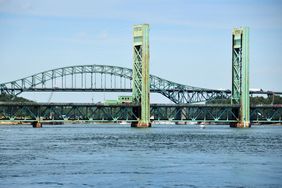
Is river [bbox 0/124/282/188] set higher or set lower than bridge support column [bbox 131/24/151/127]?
lower

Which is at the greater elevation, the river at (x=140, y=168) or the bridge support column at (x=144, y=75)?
the bridge support column at (x=144, y=75)

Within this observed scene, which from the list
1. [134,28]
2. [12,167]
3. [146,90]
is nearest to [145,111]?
[146,90]

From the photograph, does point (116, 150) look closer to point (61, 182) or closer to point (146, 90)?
point (61, 182)

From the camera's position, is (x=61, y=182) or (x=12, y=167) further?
(x=12, y=167)

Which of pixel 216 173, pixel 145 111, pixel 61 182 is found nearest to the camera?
pixel 61 182

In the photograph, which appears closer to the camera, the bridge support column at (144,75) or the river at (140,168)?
the river at (140,168)

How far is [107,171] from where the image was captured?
6081 centimetres

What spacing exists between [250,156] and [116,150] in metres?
16.3

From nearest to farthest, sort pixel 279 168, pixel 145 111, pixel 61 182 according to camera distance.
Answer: pixel 61 182 → pixel 279 168 → pixel 145 111

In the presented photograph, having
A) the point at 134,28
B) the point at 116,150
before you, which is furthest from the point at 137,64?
the point at 116,150

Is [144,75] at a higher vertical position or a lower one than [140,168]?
higher

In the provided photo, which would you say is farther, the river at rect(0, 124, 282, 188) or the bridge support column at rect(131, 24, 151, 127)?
the bridge support column at rect(131, 24, 151, 127)

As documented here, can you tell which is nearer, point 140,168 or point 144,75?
point 140,168

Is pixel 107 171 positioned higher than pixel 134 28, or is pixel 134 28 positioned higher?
pixel 134 28
